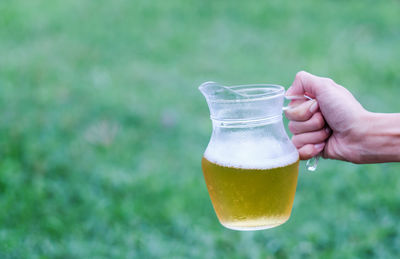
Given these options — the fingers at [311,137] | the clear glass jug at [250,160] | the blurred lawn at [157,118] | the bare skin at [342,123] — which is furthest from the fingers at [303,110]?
the blurred lawn at [157,118]

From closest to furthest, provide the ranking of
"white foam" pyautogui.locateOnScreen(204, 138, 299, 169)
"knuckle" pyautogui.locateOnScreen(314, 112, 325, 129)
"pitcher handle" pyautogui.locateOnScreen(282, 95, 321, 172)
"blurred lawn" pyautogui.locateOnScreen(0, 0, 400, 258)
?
1. "white foam" pyautogui.locateOnScreen(204, 138, 299, 169)
2. "pitcher handle" pyautogui.locateOnScreen(282, 95, 321, 172)
3. "knuckle" pyautogui.locateOnScreen(314, 112, 325, 129)
4. "blurred lawn" pyautogui.locateOnScreen(0, 0, 400, 258)

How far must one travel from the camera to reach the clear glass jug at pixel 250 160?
175cm

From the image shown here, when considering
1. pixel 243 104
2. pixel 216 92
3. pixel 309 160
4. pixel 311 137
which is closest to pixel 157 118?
pixel 311 137

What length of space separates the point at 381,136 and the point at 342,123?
17cm

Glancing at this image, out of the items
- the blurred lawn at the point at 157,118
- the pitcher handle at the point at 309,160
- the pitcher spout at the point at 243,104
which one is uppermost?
the pitcher spout at the point at 243,104

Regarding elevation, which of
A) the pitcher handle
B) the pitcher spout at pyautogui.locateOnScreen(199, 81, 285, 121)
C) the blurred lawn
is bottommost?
the blurred lawn

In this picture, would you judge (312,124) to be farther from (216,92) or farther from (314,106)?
(216,92)

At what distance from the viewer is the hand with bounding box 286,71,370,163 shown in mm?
2072

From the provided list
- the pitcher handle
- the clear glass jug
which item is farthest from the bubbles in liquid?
the pitcher handle

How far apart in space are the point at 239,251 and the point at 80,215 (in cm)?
117

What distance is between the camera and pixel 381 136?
6.92ft

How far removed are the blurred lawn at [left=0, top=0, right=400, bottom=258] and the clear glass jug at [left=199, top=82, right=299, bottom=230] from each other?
162cm

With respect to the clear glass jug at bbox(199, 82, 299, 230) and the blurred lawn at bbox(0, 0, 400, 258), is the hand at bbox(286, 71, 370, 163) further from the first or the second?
the blurred lawn at bbox(0, 0, 400, 258)

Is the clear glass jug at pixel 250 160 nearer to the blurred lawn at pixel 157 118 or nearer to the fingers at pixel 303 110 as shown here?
the fingers at pixel 303 110
